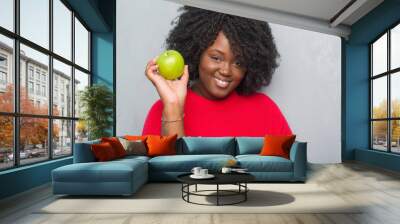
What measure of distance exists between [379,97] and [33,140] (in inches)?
269

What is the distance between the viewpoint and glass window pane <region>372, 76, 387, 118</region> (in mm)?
8055

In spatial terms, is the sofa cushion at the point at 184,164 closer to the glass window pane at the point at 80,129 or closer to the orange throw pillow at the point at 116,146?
the orange throw pillow at the point at 116,146

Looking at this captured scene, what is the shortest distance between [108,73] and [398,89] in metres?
5.75

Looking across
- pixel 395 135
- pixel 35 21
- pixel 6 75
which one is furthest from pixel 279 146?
pixel 35 21

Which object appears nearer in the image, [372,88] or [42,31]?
Result: [42,31]

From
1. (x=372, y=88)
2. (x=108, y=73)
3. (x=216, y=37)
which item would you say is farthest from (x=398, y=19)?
(x=108, y=73)

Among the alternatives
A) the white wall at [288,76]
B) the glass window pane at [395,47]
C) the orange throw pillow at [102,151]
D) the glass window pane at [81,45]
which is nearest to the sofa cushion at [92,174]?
the orange throw pillow at [102,151]

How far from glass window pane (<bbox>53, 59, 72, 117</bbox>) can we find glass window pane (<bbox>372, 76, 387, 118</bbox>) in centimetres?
620

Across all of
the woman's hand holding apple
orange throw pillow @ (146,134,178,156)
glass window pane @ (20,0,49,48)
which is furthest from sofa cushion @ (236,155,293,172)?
glass window pane @ (20,0,49,48)

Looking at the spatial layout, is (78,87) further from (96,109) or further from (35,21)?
(35,21)

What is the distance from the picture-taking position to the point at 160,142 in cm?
609

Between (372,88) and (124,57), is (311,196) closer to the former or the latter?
(124,57)

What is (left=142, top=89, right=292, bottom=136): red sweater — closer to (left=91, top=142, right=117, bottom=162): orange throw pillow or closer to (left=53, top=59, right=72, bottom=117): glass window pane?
(left=53, top=59, right=72, bottom=117): glass window pane

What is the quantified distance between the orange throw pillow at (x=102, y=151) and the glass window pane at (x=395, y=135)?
17.6 feet
